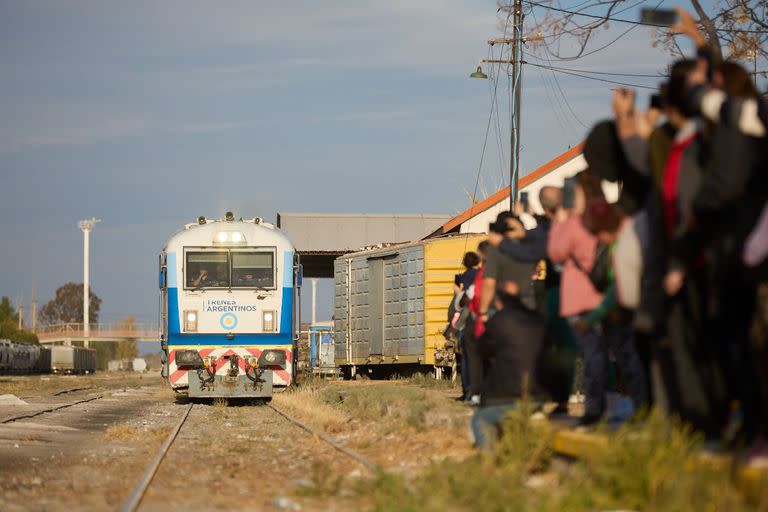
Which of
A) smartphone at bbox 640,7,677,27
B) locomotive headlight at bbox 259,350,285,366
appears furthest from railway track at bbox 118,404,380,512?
smartphone at bbox 640,7,677,27

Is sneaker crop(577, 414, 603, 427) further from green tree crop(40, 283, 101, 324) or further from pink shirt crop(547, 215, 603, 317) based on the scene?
green tree crop(40, 283, 101, 324)

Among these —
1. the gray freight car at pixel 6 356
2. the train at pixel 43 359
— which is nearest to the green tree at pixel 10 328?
the train at pixel 43 359

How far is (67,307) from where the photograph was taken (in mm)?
139125

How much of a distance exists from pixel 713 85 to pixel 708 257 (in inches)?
41.7

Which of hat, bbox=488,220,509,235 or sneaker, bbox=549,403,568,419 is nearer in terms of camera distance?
sneaker, bbox=549,403,568,419

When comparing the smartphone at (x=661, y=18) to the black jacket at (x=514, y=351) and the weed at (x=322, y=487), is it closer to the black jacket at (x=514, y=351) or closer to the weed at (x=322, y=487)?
the black jacket at (x=514, y=351)

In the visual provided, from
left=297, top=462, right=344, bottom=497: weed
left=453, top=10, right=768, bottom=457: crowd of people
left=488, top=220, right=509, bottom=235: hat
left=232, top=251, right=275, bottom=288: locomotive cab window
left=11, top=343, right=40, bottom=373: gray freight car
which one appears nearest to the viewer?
left=453, top=10, right=768, bottom=457: crowd of people

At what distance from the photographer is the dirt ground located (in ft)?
30.5

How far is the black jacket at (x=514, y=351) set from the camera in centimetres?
970

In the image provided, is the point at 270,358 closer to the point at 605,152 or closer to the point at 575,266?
the point at 575,266

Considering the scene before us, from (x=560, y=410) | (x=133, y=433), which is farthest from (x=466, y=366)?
(x=560, y=410)

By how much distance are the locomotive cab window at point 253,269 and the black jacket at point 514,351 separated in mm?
12841

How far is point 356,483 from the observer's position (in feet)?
29.0

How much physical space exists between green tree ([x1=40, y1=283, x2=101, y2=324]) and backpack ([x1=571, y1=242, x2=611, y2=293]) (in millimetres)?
134551
